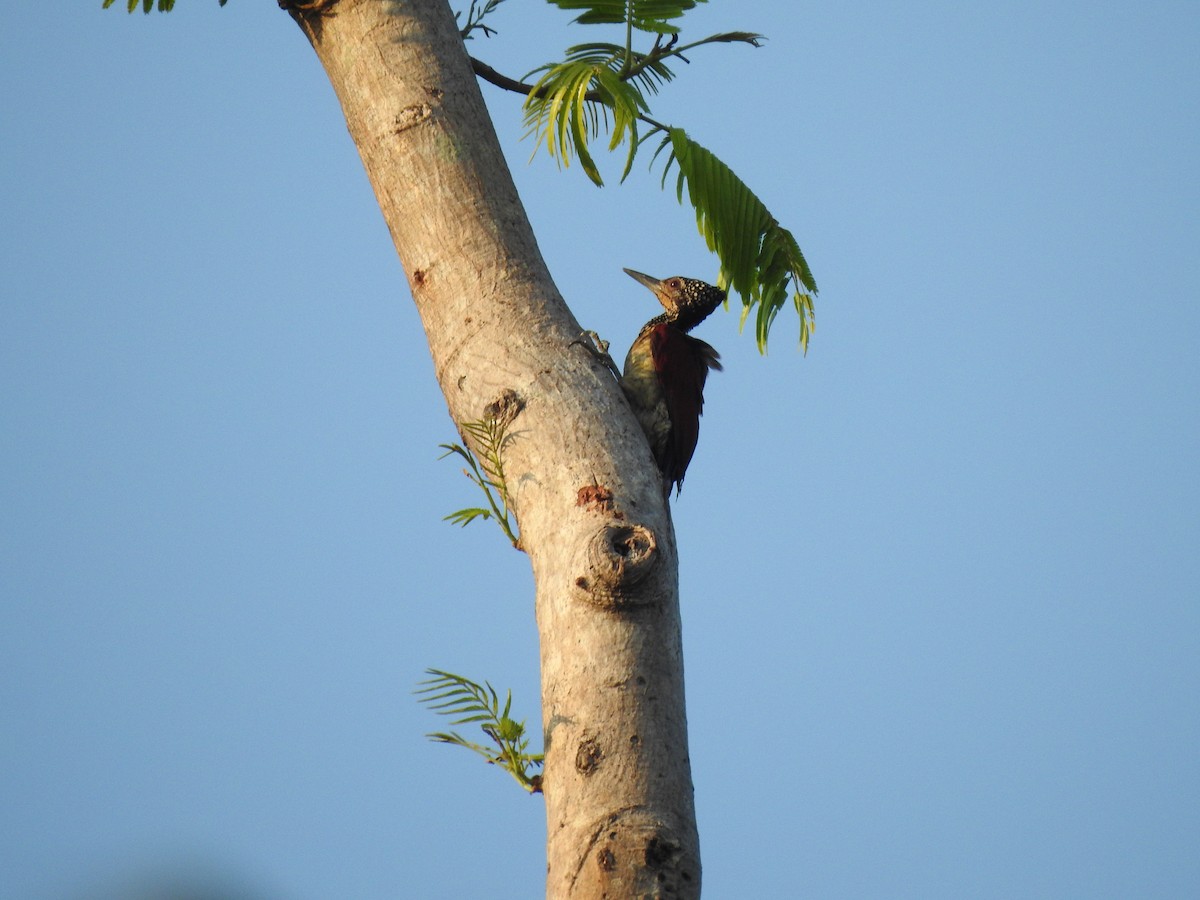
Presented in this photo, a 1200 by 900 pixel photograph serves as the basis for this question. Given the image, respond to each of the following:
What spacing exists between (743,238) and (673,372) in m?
0.81

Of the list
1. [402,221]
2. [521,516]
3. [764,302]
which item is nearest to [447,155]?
[402,221]

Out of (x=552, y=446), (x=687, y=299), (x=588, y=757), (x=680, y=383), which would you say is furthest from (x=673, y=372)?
(x=588, y=757)

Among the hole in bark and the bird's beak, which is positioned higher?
the bird's beak

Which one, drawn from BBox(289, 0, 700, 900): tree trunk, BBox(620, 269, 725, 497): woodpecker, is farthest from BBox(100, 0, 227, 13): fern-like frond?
BBox(620, 269, 725, 497): woodpecker

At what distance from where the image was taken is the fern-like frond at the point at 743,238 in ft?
11.4

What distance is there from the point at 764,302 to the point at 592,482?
5.75 ft

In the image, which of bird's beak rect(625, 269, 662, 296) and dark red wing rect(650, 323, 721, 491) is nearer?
dark red wing rect(650, 323, 721, 491)

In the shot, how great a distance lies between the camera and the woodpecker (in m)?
4.20

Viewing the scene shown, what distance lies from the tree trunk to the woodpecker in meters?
1.39

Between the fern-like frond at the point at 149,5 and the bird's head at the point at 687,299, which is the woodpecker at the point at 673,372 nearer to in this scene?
the bird's head at the point at 687,299

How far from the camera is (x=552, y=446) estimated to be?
2.35m

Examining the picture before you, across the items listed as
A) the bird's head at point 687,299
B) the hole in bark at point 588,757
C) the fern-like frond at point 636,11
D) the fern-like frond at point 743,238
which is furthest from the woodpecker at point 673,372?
the hole in bark at point 588,757

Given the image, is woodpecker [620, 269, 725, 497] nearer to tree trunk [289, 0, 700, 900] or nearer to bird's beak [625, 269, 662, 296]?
bird's beak [625, 269, 662, 296]

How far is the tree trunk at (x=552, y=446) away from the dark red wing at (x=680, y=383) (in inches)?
62.1
